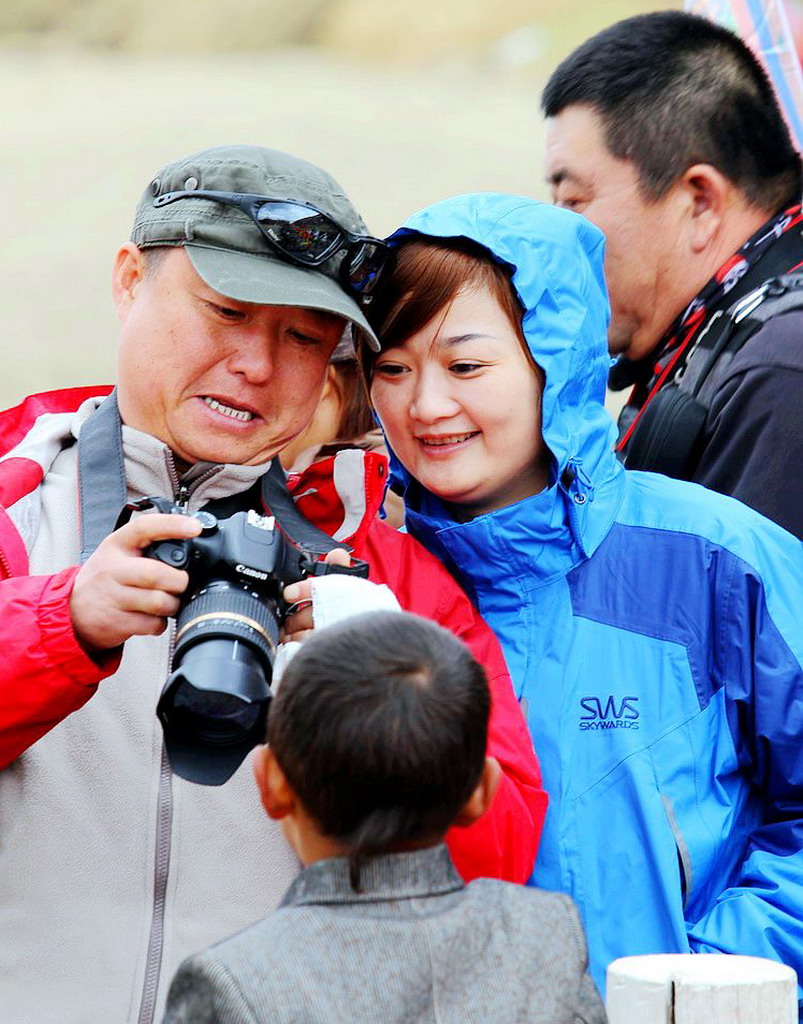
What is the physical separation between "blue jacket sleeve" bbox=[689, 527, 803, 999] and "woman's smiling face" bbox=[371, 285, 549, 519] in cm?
38

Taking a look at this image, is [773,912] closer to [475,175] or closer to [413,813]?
[413,813]

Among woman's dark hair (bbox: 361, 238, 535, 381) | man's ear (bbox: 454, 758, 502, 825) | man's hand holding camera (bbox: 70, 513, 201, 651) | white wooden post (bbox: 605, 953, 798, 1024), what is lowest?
white wooden post (bbox: 605, 953, 798, 1024)

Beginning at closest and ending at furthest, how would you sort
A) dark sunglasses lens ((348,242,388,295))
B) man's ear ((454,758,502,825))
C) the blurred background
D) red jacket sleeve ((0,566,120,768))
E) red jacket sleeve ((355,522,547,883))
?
man's ear ((454,758,502,825)) < red jacket sleeve ((0,566,120,768)) < red jacket sleeve ((355,522,547,883)) < dark sunglasses lens ((348,242,388,295)) < the blurred background

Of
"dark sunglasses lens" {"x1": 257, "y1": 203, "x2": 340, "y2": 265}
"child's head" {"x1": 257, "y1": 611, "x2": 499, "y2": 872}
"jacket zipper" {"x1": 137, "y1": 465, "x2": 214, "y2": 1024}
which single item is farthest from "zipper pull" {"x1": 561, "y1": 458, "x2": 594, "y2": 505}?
"child's head" {"x1": 257, "y1": 611, "x2": 499, "y2": 872}

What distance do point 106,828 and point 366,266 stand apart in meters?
0.87

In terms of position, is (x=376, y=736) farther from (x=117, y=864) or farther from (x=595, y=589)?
(x=595, y=589)

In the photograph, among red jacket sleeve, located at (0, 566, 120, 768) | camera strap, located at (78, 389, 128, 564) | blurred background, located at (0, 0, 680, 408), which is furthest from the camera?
blurred background, located at (0, 0, 680, 408)

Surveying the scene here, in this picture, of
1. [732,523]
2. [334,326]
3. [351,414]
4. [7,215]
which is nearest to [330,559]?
[334,326]

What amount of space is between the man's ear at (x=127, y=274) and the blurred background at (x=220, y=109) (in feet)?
7.93

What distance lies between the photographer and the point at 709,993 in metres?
1.27

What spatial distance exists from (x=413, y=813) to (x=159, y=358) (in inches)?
34.0

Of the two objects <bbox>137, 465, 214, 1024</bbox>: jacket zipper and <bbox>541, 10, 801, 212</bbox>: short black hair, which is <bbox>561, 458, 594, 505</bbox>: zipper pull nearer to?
<bbox>137, 465, 214, 1024</bbox>: jacket zipper

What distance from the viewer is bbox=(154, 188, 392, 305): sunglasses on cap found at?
1.91 meters

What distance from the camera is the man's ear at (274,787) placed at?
53.6 inches
